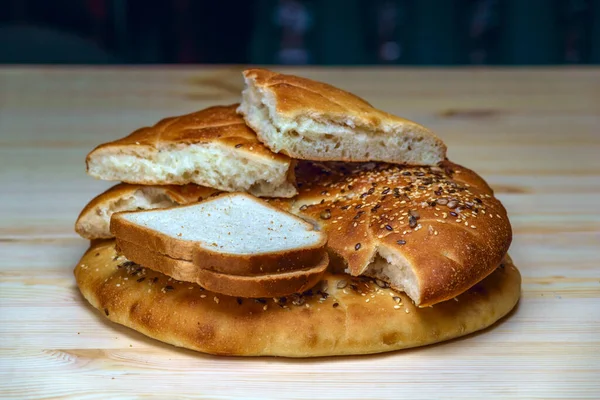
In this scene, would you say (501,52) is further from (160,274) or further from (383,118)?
(160,274)

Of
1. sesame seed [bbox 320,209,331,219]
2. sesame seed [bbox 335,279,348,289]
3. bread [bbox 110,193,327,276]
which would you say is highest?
bread [bbox 110,193,327,276]

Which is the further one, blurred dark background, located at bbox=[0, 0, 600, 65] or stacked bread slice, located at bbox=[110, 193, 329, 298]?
blurred dark background, located at bbox=[0, 0, 600, 65]

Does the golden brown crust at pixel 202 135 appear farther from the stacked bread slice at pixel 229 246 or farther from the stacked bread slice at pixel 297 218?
the stacked bread slice at pixel 229 246

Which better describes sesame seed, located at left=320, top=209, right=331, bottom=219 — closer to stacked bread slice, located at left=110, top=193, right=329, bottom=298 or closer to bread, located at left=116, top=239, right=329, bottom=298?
stacked bread slice, located at left=110, top=193, right=329, bottom=298

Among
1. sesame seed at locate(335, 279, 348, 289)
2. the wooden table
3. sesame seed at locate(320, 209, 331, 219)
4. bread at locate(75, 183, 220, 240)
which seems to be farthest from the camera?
bread at locate(75, 183, 220, 240)

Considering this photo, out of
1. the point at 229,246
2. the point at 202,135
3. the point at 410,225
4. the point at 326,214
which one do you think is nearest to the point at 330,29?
the point at 202,135

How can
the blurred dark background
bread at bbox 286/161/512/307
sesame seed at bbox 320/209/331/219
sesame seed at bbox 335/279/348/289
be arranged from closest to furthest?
bread at bbox 286/161/512/307 → sesame seed at bbox 335/279/348/289 → sesame seed at bbox 320/209/331/219 → the blurred dark background

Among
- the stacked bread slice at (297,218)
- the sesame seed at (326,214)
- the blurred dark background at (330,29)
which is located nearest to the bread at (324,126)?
the stacked bread slice at (297,218)

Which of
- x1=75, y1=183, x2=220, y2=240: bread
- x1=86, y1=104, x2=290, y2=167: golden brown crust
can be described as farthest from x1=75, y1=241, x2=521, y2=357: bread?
x1=86, y1=104, x2=290, y2=167: golden brown crust
